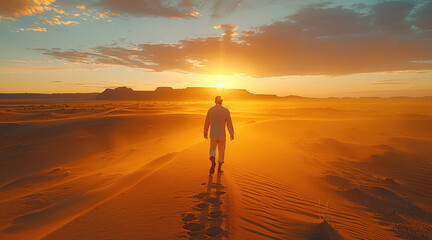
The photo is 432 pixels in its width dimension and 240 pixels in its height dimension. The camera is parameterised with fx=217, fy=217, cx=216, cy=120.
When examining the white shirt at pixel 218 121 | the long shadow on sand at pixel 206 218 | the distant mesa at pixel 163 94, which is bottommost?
the long shadow on sand at pixel 206 218

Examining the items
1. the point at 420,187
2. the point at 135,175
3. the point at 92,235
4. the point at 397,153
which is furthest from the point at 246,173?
the point at 397,153

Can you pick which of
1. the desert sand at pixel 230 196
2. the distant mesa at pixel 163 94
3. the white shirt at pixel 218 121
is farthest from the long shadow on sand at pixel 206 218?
the distant mesa at pixel 163 94

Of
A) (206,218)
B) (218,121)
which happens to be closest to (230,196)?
(206,218)

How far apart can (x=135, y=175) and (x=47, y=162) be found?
8.04 metres

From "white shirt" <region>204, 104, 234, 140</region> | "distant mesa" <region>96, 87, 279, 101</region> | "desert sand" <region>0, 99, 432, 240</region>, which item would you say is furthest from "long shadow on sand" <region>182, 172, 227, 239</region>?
"distant mesa" <region>96, 87, 279, 101</region>

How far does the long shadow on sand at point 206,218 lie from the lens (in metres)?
3.36

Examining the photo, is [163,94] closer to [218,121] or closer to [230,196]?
[218,121]

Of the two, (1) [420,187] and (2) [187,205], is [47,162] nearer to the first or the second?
(2) [187,205]

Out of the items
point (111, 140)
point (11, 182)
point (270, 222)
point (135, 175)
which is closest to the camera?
point (270, 222)

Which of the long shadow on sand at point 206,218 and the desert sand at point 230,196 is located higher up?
the long shadow on sand at point 206,218

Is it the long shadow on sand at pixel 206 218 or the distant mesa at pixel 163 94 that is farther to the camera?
the distant mesa at pixel 163 94

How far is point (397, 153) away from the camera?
1215 centimetres

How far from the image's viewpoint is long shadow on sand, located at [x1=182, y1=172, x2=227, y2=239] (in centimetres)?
336

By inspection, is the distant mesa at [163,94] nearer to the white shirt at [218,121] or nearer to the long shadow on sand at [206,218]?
the white shirt at [218,121]
